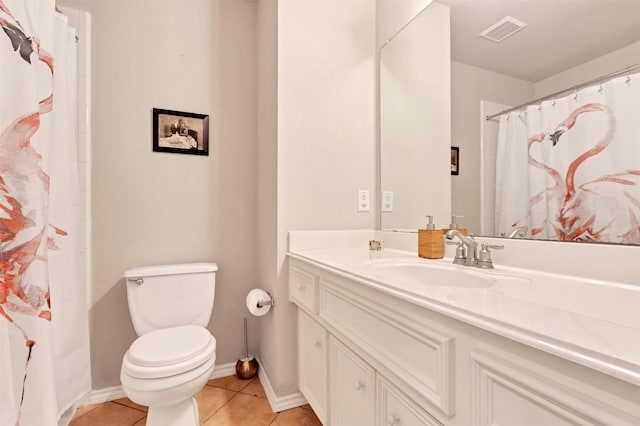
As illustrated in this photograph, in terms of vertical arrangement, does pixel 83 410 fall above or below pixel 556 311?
below

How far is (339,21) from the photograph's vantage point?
63.7 inches

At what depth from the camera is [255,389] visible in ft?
5.41

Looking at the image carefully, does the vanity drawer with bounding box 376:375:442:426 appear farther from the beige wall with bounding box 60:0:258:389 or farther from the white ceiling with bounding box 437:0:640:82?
the beige wall with bounding box 60:0:258:389

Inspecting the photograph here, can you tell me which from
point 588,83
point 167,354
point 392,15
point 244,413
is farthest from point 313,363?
point 392,15

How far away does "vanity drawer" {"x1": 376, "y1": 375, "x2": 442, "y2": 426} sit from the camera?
657 millimetres

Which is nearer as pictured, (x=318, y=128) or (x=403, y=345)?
(x=403, y=345)

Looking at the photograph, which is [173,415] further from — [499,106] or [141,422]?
[499,106]

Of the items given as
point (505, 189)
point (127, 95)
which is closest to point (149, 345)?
point (127, 95)

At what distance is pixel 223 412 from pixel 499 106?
183 cm

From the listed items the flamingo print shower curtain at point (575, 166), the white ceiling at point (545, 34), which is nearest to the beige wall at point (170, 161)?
the white ceiling at point (545, 34)

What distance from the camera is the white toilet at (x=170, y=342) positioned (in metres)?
1.12

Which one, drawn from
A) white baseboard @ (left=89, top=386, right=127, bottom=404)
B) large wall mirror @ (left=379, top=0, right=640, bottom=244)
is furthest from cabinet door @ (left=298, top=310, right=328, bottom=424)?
white baseboard @ (left=89, top=386, right=127, bottom=404)

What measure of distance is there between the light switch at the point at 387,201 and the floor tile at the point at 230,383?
1319mm

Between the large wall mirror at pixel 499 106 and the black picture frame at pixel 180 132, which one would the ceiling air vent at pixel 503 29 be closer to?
the large wall mirror at pixel 499 106
